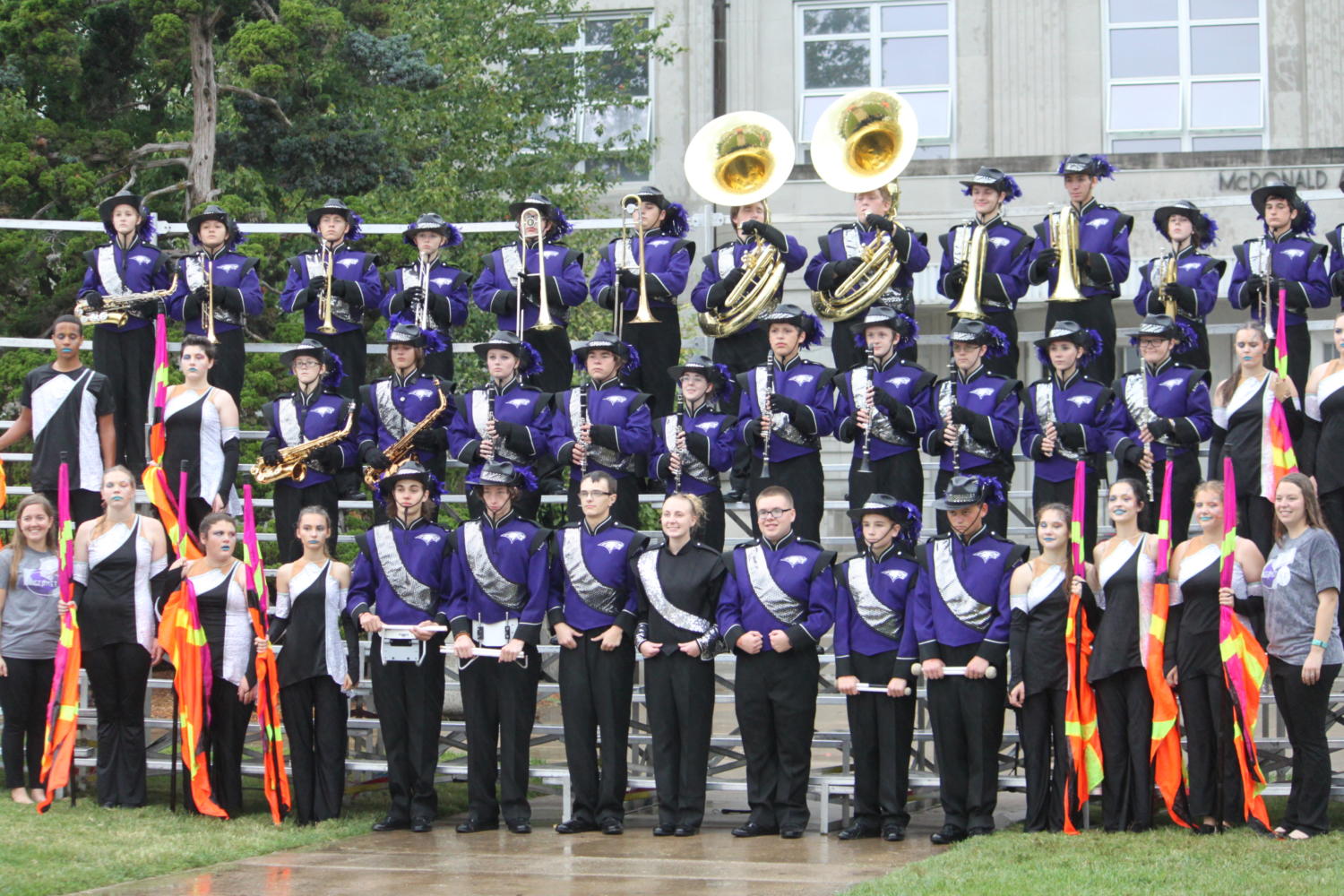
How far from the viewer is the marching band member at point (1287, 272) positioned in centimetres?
1250

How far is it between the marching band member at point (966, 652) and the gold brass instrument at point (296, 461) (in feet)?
13.0

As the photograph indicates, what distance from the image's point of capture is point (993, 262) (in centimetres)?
1323

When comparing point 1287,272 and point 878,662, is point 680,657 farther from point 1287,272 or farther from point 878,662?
point 1287,272

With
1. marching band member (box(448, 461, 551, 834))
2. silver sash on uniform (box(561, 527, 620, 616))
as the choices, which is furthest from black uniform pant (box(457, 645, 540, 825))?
silver sash on uniform (box(561, 527, 620, 616))

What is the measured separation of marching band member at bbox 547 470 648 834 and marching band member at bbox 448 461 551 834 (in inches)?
7.1

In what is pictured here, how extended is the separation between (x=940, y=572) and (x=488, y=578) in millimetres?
2509

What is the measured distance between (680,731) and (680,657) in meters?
0.42

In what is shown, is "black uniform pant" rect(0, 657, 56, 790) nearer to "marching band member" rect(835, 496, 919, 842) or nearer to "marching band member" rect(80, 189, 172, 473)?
"marching band member" rect(80, 189, 172, 473)

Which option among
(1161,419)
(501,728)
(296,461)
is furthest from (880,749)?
(296,461)

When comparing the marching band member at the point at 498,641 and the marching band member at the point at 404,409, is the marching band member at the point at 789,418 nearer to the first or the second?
the marching band member at the point at 498,641

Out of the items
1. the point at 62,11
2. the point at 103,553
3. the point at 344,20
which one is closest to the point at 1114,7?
the point at 344,20

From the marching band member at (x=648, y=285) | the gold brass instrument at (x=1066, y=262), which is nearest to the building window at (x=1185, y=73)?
the gold brass instrument at (x=1066, y=262)

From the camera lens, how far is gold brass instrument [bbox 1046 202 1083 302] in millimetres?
13031

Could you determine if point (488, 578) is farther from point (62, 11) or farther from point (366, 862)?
point (62, 11)
